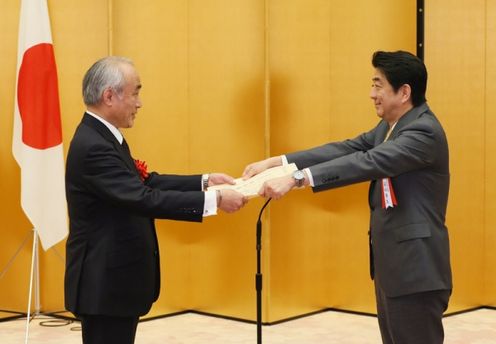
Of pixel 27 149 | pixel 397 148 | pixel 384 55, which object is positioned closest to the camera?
pixel 397 148

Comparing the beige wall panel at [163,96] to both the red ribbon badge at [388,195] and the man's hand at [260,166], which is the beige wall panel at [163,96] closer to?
the man's hand at [260,166]

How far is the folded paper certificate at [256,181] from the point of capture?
10.7 ft

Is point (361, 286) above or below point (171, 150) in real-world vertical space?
below

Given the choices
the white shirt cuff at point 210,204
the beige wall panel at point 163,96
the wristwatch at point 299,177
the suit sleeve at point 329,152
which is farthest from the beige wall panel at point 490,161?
the white shirt cuff at point 210,204

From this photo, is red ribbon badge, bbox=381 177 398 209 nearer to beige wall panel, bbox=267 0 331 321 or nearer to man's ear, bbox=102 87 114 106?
man's ear, bbox=102 87 114 106

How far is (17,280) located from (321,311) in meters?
2.08

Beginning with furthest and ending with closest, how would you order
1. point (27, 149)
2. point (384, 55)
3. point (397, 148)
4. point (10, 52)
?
point (10, 52), point (27, 149), point (384, 55), point (397, 148)

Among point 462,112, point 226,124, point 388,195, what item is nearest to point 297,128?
point 226,124

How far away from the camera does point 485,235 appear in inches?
227

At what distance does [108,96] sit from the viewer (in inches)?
114

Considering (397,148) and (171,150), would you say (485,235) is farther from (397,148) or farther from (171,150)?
(397,148)

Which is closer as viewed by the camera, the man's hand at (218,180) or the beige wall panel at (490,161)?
the man's hand at (218,180)

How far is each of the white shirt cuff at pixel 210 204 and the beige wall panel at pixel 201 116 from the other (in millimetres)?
2298

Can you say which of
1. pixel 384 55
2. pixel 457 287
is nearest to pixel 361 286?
pixel 457 287
